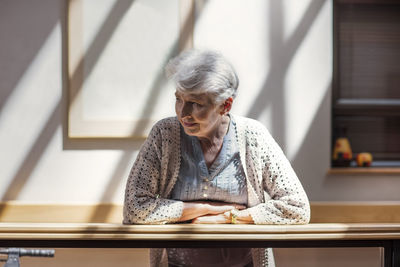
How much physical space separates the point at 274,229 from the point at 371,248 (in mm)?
255

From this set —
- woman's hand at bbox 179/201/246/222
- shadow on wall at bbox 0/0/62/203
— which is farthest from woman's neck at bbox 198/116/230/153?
shadow on wall at bbox 0/0/62/203

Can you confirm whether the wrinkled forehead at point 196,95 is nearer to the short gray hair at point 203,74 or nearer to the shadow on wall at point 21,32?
the short gray hair at point 203,74

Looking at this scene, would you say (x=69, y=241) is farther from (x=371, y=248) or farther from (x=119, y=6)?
(x=119, y=6)

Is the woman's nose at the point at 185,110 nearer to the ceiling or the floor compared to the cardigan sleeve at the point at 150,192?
nearer to the ceiling

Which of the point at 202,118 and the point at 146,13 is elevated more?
the point at 146,13

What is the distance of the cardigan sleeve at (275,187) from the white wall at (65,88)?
1382mm

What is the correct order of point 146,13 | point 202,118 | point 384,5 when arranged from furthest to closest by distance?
point 384,5
point 146,13
point 202,118

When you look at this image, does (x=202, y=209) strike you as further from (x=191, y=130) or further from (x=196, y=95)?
(x=196, y=95)

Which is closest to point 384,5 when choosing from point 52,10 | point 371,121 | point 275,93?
point 371,121

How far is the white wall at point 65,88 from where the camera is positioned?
123 inches

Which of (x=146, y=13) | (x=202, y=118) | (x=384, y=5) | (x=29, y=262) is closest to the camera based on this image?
(x=29, y=262)

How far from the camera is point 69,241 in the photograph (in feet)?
4.01

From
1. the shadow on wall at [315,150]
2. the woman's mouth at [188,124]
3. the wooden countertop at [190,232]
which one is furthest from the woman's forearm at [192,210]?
the shadow on wall at [315,150]

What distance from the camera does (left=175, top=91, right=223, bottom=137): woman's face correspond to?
5.52 feet
